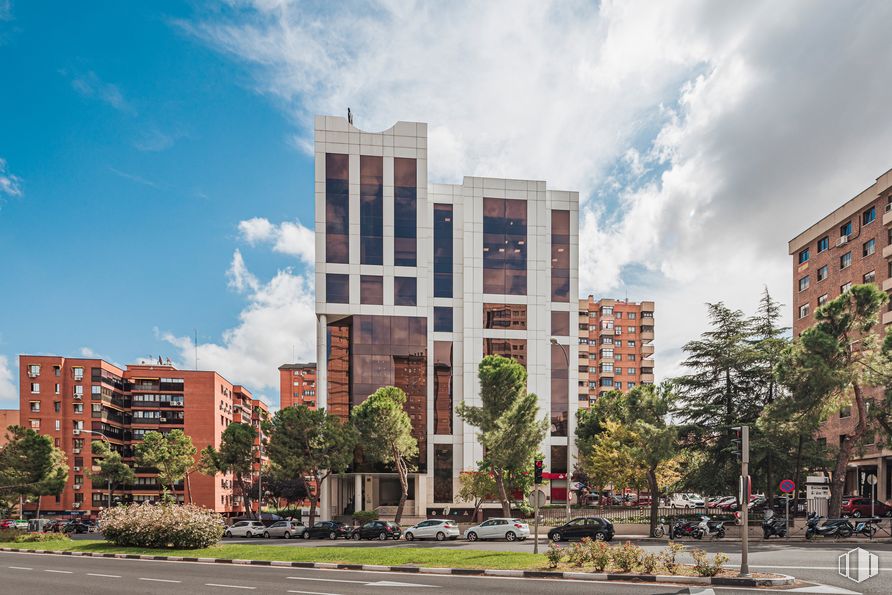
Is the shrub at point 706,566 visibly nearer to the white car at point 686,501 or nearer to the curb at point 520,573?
the curb at point 520,573

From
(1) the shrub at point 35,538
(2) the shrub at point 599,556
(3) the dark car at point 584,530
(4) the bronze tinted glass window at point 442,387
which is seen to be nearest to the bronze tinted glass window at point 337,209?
(4) the bronze tinted glass window at point 442,387

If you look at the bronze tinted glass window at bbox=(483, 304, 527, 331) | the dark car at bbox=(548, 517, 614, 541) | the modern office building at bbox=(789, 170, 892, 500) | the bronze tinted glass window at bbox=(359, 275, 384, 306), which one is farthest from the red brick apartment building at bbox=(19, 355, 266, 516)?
the modern office building at bbox=(789, 170, 892, 500)

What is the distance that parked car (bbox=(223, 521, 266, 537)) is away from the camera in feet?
156

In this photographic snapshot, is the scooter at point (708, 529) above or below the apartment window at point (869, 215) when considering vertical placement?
below

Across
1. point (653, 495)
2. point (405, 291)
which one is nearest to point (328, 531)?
point (653, 495)

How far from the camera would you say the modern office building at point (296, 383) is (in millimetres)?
156375

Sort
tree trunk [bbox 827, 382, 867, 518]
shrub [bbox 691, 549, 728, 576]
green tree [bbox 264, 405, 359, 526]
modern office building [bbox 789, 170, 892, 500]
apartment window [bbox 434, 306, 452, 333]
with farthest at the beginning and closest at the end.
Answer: apartment window [bbox 434, 306, 452, 333], modern office building [bbox 789, 170, 892, 500], green tree [bbox 264, 405, 359, 526], tree trunk [bbox 827, 382, 867, 518], shrub [bbox 691, 549, 728, 576]

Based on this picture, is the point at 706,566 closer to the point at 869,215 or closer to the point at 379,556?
the point at 379,556

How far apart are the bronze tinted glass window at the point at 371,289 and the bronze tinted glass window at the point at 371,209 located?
1.54 m

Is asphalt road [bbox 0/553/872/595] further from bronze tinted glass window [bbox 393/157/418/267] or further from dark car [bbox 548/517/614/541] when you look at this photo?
bronze tinted glass window [bbox 393/157/418/267]

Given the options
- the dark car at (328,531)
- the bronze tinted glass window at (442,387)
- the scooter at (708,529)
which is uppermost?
the bronze tinted glass window at (442,387)

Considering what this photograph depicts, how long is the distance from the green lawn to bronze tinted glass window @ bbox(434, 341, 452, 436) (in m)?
29.3

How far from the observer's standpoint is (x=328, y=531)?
42938 mm

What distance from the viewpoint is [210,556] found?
27.2 m
